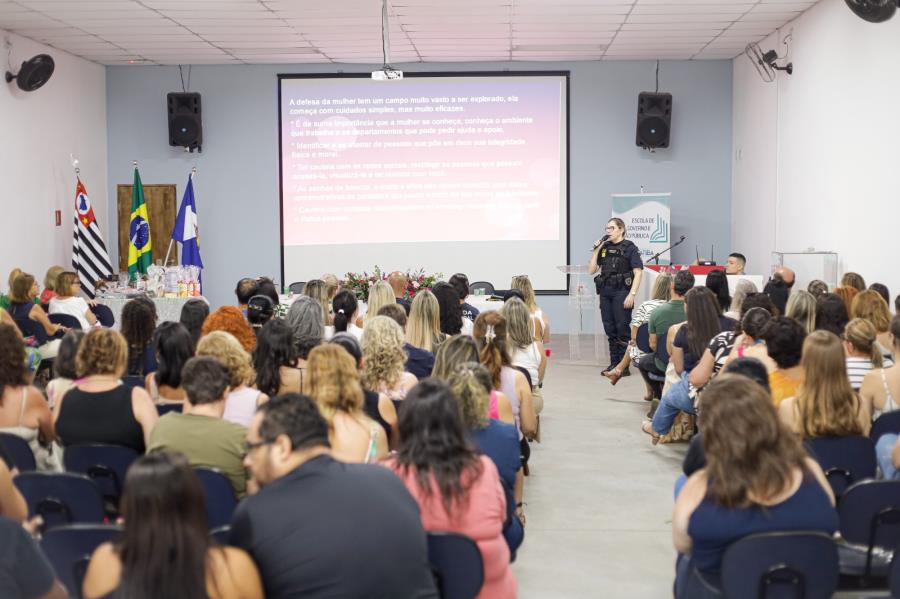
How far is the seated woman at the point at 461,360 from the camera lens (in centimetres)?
417

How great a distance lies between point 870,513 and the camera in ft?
10.7

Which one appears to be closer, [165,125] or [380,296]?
[380,296]

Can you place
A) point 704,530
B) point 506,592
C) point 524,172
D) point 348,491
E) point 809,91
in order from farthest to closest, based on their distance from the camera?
point 524,172 → point 809,91 → point 506,592 → point 704,530 → point 348,491

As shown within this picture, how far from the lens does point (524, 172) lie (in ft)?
42.9

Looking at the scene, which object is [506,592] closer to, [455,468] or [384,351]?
[455,468]

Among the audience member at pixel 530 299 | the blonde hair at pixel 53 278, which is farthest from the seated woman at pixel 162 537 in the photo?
the blonde hair at pixel 53 278

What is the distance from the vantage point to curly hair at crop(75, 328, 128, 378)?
13.1 ft

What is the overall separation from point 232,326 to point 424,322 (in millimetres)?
1148

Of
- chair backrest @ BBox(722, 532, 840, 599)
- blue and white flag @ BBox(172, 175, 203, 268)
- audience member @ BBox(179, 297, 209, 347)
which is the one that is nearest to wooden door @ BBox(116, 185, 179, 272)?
blue and white flag @ BBox(172, 175, 203, 268)

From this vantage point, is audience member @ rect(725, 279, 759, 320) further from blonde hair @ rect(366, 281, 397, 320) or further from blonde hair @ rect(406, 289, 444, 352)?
blonde hair @ rect(366, 281, 397, 320)

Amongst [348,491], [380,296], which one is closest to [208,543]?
[348,491]

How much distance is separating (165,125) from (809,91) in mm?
8253

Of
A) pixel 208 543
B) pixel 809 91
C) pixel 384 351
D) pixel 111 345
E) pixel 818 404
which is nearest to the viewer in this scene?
pixel 208 543

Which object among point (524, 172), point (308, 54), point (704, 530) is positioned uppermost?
point (308, 54)
